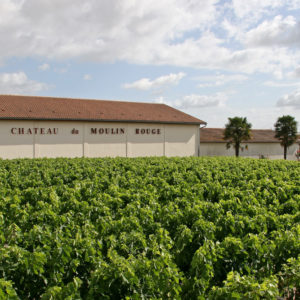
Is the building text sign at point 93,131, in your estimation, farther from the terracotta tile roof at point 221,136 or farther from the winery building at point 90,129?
the terracotta tile roof at point 221,136

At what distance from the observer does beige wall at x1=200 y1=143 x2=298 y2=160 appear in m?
41.7

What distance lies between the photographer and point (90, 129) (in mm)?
30109

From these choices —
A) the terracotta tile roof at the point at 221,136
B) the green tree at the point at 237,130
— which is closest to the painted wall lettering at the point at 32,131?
the terracotta tile roof at the point at 221,136

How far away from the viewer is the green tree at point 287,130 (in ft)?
146

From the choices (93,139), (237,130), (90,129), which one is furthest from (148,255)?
(237,130)

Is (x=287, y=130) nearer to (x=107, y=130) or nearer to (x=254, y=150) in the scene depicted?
(x=254, y=150)

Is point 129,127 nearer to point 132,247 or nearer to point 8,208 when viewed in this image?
point 8,208

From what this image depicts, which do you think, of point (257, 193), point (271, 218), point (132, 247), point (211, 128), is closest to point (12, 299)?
point (132, 247)

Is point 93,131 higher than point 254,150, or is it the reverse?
point 93,131

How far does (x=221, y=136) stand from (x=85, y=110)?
19565 mm

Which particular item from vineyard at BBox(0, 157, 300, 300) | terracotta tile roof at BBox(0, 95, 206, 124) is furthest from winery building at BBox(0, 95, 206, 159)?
vineyard at BBox(0, 157, 300, 300)

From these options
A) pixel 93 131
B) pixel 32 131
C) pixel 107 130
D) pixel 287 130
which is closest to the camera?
pixel 32 131

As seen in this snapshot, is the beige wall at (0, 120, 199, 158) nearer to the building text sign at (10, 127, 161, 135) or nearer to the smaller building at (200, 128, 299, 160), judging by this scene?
the building text sign at (10, 127, 161, 135)

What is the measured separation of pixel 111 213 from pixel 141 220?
1117 millimetres
